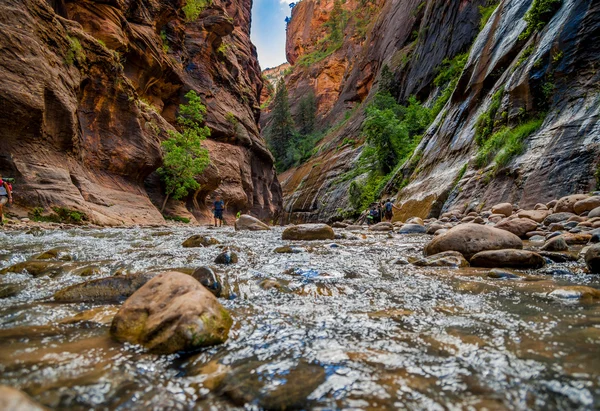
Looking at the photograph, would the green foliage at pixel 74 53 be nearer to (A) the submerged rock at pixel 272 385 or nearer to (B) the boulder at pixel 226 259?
(B) the boulder at pixel 226 259

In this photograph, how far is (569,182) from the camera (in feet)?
23.1

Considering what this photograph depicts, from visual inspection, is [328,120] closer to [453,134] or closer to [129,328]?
[453,134]

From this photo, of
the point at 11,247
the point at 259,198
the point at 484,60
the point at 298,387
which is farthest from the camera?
the point at 259,198

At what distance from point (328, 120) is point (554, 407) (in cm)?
5570

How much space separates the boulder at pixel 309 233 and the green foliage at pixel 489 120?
7.73m

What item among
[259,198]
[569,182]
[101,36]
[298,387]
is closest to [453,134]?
[569,182]

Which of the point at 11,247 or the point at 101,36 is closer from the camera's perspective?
the point at 11,247

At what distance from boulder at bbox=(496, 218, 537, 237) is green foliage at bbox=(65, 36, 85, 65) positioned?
1507cm

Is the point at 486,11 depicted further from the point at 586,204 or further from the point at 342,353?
the point at 342,353

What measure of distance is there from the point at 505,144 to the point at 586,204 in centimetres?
425

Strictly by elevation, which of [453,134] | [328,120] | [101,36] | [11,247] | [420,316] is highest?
[328,120]

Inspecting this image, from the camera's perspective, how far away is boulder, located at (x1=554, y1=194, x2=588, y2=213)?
6.31 m

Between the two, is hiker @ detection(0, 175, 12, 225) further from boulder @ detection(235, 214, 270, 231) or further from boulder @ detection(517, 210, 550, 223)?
boulder @ detection(517, 210, 550, 223)

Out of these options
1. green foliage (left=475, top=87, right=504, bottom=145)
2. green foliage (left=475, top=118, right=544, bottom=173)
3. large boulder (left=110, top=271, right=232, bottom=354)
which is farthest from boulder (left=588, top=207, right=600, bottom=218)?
large boulder (left=110, top=271, right=232, bottom=354)
